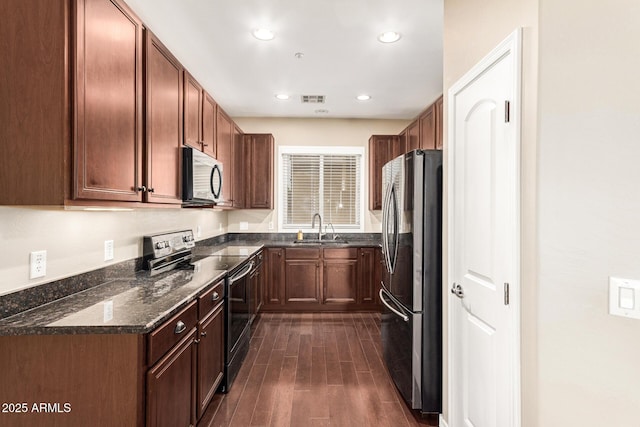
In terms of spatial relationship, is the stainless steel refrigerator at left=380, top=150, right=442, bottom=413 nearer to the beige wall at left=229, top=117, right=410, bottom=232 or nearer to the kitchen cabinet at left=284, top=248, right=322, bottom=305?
the kitchen cabinet at left=284, top=248, right=322, bottom=305

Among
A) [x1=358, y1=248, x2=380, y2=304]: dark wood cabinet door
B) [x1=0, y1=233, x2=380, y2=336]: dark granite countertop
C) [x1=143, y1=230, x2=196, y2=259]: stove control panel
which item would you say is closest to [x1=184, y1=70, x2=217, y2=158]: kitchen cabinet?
[x1=143, y1=230, x2=196, y2=259]: stove control panel

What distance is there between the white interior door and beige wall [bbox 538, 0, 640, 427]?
5.3 inches

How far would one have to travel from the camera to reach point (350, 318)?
4238 mm

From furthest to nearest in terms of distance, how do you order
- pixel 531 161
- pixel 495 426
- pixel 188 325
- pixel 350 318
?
pixel 350 318 < pixel 188 325 < pixel 495 426 < pixel 531 161

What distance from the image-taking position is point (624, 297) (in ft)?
3.50

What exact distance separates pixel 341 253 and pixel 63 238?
3.13 metres

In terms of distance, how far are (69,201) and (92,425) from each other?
89 cm

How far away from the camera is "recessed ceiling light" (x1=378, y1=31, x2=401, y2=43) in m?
2.51

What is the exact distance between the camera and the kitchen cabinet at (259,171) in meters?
4.57

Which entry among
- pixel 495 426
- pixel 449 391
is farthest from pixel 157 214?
pixel 495 426

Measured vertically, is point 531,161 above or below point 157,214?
above

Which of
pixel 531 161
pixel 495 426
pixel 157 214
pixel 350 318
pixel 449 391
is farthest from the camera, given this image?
pixel 350 318

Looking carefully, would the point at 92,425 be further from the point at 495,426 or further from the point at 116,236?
the point at 495,426

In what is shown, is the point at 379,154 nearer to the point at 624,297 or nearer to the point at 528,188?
the point at 528,188
